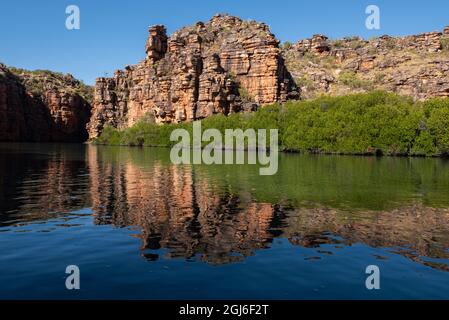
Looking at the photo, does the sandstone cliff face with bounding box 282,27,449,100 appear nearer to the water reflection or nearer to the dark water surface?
the water reflection

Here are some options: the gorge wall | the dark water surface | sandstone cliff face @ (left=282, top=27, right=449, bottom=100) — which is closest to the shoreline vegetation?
the gorge wall

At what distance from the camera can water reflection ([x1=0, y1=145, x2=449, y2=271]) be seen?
20.8m

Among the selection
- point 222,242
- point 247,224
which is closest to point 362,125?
point 247,224

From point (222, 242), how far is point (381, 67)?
165 metres

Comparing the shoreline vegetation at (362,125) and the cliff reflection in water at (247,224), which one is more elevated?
the shoreline vegetation at (362,125)

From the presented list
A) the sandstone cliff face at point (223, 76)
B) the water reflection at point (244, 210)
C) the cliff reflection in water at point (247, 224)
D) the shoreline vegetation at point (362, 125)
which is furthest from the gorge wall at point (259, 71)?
the cliff reflection in water at point (247, 224)

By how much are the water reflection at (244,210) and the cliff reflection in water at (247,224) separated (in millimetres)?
54

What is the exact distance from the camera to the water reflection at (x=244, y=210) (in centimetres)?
2075

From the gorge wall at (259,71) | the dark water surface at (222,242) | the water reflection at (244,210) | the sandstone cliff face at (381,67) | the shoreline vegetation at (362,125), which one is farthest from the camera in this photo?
the gorge wall at (259,71)

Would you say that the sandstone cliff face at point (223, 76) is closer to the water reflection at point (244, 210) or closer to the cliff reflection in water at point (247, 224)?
the water reflection at point (244, 210)

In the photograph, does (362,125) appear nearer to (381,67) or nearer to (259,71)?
(259,71)

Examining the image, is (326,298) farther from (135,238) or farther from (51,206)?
(51,206)

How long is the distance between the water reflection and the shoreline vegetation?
53.0m

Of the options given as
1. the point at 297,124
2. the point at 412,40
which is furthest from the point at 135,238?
the point at 412,40
